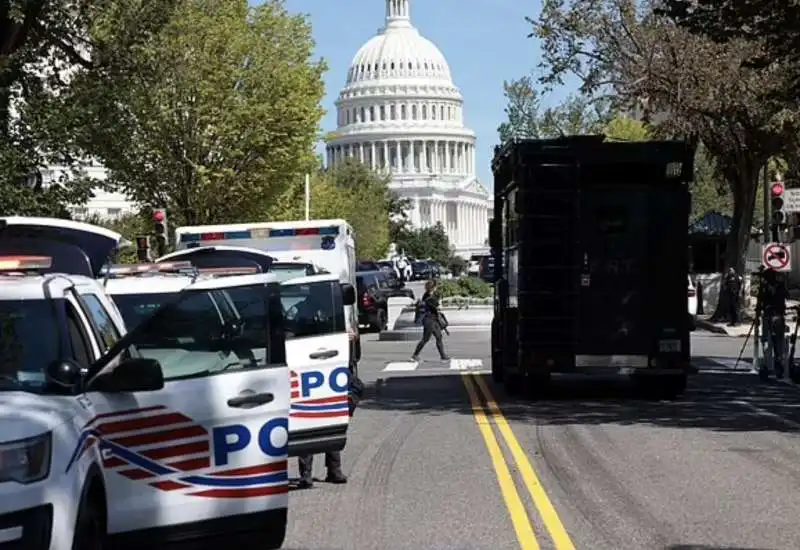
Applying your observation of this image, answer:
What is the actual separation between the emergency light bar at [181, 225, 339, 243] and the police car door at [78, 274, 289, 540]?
15.0 metres

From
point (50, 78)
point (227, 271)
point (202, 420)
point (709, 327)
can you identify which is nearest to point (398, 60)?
point (709, 327)

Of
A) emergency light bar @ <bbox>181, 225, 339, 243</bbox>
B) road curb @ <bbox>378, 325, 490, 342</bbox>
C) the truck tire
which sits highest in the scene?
emergency light bar @ <bbox>181, 225, 339, 243</bbox>

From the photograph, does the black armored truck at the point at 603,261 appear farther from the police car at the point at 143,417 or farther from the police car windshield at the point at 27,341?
the police car windshield at the point at 27,341

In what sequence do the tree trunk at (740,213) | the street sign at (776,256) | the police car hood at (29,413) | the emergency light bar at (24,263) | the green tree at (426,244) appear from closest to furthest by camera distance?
the police car hood at (29,413) < the emergency light bar at (24,263) < the street sign at (776,256) < the tree trunk at (740,213) < the green tree at (426,244)

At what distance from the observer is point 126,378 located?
23.9 feet

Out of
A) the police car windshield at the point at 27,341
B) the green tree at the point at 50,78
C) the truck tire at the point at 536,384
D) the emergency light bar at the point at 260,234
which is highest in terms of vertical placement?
the green tree at the point at 50,78

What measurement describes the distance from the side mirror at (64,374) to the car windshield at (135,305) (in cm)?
409

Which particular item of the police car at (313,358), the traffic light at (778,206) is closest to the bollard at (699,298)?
the traffic light at (778,206)

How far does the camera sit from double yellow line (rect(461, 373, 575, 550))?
1000 centimetres

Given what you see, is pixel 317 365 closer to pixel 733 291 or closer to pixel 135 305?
pixel 135 305

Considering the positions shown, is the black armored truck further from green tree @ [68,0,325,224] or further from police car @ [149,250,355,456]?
green tree @ [68,0,325,224]

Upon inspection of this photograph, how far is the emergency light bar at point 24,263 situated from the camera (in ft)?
31.6

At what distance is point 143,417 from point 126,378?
0.44m

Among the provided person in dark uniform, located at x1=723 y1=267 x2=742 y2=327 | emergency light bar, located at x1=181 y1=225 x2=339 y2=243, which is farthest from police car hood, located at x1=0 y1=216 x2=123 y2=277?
person in dark uniform, located at x1=723 y1=267 x2=742 y2=327
